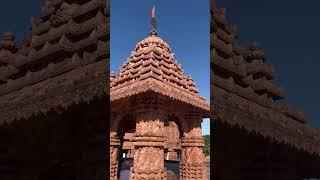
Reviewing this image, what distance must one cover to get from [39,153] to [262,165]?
625cm

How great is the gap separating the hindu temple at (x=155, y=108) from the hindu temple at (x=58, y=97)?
5.04 feet

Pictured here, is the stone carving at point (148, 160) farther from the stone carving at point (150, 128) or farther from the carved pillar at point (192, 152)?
the carved pillar at point (192, 152)

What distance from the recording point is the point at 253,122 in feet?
24.6

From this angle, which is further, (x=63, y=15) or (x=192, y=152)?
(x=192, y=152)

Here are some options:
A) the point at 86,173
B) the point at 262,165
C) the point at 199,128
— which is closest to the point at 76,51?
the point at 86,173

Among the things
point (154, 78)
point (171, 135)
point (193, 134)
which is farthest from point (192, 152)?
point (171, 135)

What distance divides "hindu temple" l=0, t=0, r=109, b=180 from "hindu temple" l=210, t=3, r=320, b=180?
2377 millimetres

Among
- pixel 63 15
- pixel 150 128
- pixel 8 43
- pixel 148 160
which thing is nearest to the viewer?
pixel 148 160

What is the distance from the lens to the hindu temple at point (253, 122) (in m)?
7.20

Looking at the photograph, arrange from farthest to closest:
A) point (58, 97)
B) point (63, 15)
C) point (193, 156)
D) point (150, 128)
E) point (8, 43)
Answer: point (8, 43) → point (193, 156) → point (63, 15) → point (150, 128) → point (58, 97)

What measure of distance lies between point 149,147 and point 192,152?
7.27ft

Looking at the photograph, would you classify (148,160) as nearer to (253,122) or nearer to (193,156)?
(193,156)

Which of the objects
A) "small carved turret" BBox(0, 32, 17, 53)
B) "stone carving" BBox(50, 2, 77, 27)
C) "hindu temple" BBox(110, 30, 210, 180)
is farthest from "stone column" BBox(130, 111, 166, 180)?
"small carved turret" BBox(0, 32, 17, 53)

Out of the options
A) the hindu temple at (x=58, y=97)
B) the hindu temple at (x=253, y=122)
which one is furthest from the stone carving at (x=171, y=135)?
the hindu temple at (x=58, y=97)
